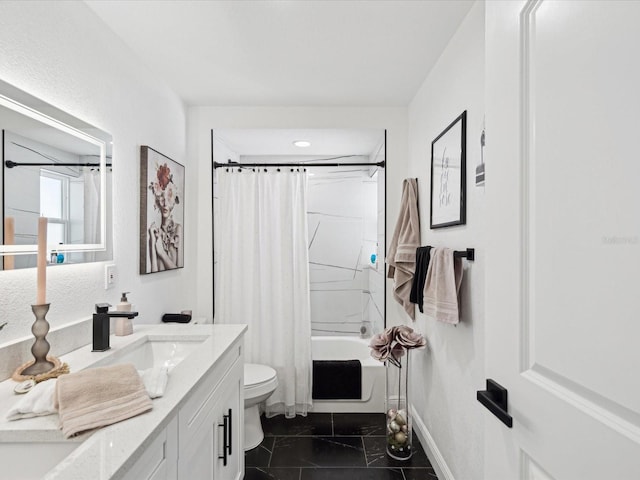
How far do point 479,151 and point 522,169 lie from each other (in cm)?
87

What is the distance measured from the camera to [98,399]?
3.04 ft

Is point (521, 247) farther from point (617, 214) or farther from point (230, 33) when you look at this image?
point (230, 33)

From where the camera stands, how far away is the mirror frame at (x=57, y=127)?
122 centimetres

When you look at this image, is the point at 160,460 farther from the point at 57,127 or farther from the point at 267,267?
the point at 267,267

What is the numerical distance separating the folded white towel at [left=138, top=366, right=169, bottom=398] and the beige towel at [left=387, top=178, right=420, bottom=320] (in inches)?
63.8

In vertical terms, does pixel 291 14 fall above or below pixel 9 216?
above

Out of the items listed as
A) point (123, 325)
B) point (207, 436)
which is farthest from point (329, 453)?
point (123, 325)

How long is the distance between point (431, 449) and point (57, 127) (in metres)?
2.47

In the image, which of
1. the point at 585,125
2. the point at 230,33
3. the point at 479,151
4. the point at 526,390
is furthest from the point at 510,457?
the point at 230,33

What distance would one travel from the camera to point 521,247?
776 millimetres

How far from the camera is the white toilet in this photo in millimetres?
2297

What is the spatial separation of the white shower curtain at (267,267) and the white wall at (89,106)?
49 cm

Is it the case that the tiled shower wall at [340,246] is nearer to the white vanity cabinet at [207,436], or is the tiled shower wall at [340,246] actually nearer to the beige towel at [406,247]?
the beige towel at [406,247]

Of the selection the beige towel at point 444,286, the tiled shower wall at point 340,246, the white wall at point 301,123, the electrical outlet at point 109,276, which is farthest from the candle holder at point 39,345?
the tiled shower wall at point 340,246
